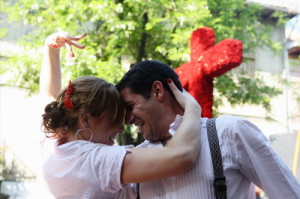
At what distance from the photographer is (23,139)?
473 inches

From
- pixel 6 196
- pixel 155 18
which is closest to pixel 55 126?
pixel 155 18

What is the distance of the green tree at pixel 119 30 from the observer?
725 cm

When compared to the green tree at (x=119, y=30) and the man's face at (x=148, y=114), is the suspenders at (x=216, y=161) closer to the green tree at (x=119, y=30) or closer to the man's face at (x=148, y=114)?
the man's face at (x=148, y=114)

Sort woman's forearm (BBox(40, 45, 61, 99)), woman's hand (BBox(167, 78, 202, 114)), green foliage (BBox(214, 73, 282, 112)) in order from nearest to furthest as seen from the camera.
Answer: woman's hand (BBox(167, 78, 202, 114)), woman's forearm (BBox(40, 45, 61, 99)), green foliage (BBox(214, 73, 282, 112))

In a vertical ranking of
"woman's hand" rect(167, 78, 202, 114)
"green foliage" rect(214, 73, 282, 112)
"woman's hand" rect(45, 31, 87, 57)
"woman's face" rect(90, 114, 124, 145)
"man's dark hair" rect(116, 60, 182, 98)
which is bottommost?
"green foliage" rect(214, 73, 282, 112)

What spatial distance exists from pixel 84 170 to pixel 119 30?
618 centimetres

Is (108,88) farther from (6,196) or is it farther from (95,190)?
(6,196)

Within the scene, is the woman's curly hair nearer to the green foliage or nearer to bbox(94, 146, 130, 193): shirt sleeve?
bbox(94, 146, 130, 193): shirt sleeve

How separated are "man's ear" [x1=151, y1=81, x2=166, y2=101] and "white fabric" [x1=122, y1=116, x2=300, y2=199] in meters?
0.41

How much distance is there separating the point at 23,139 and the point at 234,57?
9072mm

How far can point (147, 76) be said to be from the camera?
2.03 meters

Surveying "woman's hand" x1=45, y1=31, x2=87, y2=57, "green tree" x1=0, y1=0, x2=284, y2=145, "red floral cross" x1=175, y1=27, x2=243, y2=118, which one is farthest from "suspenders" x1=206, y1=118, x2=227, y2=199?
"green tree" x1=0, y1=0, x2=284, y2=145

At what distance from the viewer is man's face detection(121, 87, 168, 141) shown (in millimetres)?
1990

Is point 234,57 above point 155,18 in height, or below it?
below
